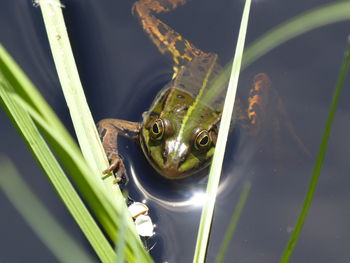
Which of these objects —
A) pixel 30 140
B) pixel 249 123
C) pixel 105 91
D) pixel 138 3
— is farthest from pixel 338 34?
pixel 30 140

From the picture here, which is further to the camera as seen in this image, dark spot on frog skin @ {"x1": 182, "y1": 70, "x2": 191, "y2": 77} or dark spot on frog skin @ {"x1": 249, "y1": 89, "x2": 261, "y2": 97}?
dark spot on frog skin @ {"x1": 182, "y1": 70, "x2": 191, "y2": 77}

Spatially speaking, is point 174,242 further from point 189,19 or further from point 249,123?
point 189,19

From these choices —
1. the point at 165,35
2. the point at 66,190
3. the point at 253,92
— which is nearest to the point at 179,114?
the point at 253,92

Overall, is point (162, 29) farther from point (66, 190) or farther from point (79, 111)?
point (66, 190)

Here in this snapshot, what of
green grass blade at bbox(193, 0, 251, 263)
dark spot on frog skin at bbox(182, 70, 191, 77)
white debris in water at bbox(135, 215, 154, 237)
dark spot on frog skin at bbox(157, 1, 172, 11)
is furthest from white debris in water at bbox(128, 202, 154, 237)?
dark spot on frog skin at bbox(157, 1, 172, 11)

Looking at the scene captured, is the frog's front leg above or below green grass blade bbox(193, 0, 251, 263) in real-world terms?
above

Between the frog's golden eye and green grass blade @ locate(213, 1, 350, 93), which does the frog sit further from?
green grass blade @ locate(213, 1, 350, 93)

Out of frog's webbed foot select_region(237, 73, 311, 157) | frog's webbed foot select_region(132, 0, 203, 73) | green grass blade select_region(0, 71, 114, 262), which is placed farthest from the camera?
frog's webbed foot select_region(132, 0, 203, 73)
